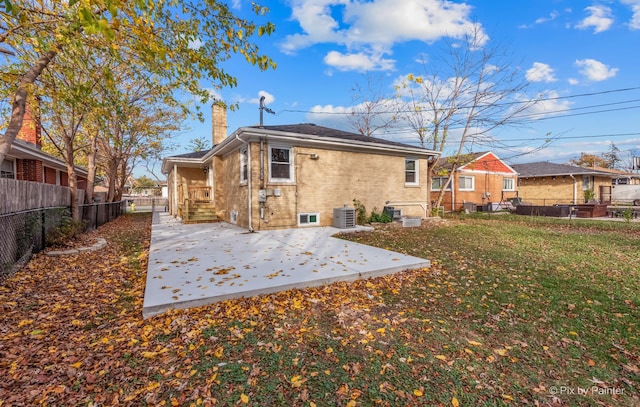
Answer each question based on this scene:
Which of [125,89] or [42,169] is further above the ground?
[125,89]

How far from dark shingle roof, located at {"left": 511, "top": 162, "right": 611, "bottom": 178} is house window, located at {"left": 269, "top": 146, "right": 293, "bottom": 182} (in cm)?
2453

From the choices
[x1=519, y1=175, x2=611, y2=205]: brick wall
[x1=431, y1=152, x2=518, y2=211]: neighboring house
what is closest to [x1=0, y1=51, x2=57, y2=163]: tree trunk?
[x1=431, y1=152, x2=518, y2=211]: neighboring house

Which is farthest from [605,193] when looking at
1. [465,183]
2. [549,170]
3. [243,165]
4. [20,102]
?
[20,102]

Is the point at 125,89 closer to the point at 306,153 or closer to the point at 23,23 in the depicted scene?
the point at 306,153

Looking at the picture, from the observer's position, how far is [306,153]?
10.5m

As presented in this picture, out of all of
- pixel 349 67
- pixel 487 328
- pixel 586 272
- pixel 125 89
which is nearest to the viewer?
pixel 487 328

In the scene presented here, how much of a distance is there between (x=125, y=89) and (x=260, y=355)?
15274 mm

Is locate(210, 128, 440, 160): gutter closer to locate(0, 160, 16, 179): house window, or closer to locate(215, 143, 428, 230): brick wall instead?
locate(215, 143, 428, 230): brick wall

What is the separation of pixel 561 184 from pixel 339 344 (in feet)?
97.7

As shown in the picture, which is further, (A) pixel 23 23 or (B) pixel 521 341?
(A) pixel 23 23

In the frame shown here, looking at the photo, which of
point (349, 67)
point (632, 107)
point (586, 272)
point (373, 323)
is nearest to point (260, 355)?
point (373, 323)

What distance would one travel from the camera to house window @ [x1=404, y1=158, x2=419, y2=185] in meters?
13.5

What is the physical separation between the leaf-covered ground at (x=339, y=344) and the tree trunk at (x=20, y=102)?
7.33 feet

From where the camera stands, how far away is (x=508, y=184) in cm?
2530
